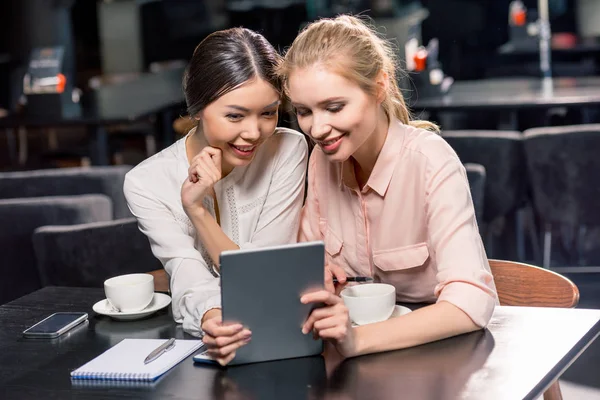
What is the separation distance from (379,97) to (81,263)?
138 centimetres

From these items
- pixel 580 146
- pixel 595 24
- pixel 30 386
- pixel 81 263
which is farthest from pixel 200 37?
pixel 30 386

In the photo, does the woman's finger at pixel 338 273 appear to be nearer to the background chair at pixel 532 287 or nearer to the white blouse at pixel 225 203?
the white blouse at pixel 225 203

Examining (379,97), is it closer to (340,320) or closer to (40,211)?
(340,320)

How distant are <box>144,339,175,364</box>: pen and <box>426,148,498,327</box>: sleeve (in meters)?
0.53

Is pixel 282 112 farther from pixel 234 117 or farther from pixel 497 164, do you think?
pixel 497 164

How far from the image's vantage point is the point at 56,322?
2.00m

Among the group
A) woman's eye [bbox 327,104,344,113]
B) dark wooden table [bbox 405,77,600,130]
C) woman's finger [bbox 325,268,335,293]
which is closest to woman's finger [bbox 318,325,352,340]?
woman's finger [bbox 325,268,335,293]

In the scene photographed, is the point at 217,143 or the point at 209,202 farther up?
the point at 217,143

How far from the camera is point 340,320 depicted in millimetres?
1654

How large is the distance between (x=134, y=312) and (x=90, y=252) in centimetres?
104

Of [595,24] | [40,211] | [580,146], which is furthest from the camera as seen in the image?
[595,24]

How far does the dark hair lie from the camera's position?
2141 mm

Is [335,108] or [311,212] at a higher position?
[335,108]

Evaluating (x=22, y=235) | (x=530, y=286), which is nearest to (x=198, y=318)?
(x=530, y=286)
